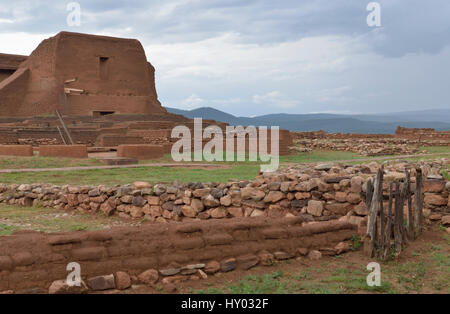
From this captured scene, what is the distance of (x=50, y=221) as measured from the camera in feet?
27.5

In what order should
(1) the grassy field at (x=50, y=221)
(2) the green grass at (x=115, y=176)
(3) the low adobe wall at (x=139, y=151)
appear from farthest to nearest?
(3) the low adobe wall at (x=139, y=151) → (2) the green grass at (x=115, y=176) → (1) the grassy field at (x=50, y=221)

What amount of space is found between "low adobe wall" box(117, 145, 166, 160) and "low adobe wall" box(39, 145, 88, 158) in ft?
5.36

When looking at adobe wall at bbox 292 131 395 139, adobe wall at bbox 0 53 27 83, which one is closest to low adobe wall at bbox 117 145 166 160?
adobe wall at bbox 292 131 395 139

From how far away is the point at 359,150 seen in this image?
90.1ft

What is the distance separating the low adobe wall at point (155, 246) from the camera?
176 inches

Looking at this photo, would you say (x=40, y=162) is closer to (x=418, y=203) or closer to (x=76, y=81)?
(x=418, y=203)

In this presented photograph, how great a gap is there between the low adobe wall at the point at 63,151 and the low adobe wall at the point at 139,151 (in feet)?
5.36

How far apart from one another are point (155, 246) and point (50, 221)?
4.16 meters

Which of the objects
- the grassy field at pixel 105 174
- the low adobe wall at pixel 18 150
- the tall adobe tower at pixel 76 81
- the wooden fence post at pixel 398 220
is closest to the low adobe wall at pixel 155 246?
the wooden fence post at pixel 398 220

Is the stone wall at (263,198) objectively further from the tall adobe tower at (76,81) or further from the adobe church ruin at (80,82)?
the tall adobe tower at (76,81)

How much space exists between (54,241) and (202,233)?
1693 mm

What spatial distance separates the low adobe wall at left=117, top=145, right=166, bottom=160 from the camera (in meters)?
19.6

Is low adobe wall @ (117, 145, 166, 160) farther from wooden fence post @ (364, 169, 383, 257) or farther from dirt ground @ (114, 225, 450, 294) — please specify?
wooden fence post @ (364, 169, 383, 257)
